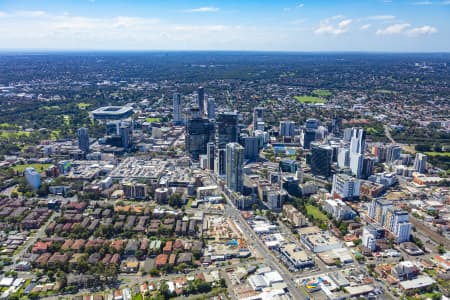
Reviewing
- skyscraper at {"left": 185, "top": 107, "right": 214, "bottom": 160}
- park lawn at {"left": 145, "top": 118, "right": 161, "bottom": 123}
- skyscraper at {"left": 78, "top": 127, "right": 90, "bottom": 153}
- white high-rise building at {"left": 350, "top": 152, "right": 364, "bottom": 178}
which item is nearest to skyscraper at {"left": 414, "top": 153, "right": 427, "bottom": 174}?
white high-rise building at {"left": 350, "top": 152, "right": 364, "bottom": 178}

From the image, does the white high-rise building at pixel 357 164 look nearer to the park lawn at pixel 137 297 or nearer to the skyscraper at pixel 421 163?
the skyscraper at pixel 421 163

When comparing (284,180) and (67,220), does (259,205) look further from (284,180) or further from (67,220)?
(67,220)

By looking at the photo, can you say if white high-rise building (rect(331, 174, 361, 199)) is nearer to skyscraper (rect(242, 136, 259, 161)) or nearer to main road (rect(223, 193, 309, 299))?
main road (rect(223, 193, 309, 299))

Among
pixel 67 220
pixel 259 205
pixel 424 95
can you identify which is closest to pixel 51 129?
pixel 67 220

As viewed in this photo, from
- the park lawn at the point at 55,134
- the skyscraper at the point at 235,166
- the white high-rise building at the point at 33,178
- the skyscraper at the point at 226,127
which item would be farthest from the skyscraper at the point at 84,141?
the skyscraper at the point at 235,166

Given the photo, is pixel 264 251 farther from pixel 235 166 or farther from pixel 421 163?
pixel 421 163

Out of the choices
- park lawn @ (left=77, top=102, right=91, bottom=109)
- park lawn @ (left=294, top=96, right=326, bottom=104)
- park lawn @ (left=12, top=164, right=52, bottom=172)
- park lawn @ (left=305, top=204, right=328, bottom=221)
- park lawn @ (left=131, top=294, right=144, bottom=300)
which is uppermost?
park lawn @ (left=294, top=96, right=326, bottom=104)

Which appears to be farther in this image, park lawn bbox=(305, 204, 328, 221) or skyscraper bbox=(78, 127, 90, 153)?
skyscraper bbox=(78, 127, 90, 153)
